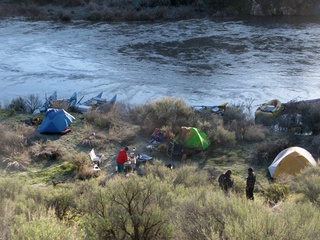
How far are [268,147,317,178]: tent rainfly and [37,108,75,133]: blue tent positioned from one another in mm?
7844

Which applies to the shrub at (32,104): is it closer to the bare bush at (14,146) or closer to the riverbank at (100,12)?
the bare bush at (14,146)

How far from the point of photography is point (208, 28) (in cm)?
3634

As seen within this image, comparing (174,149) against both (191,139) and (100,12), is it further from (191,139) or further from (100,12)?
(100,12)

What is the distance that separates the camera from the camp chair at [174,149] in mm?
13828

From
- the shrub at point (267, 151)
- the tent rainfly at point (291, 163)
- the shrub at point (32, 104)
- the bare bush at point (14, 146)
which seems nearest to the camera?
the tent rainfly at point (291, 163)

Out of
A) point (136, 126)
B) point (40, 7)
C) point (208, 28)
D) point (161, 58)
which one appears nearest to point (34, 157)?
point (136, 126)

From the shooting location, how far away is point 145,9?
4400 cm

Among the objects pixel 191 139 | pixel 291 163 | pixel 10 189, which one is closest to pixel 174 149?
pixel 191 139

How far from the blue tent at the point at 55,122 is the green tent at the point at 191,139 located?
4.55m

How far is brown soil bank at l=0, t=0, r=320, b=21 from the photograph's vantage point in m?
40.9

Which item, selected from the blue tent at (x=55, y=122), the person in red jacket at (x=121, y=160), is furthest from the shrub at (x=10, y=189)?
the blue tent at (x=55, y=122)

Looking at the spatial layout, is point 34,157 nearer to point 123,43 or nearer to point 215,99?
point 215,99

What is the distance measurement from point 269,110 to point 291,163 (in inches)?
226

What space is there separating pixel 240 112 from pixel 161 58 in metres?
11.0
